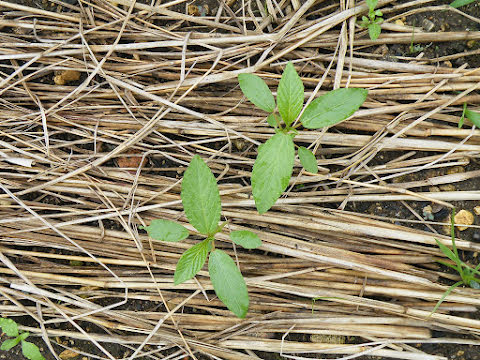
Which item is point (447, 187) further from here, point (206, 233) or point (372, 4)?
point (206, 233)

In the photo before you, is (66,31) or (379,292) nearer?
(379,292)

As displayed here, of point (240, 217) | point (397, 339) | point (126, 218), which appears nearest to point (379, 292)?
point (397, 339)

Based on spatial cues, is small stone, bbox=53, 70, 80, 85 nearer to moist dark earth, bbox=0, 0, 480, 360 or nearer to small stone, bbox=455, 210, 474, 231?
moist dark earth, bbox=0, 0, 480, 360

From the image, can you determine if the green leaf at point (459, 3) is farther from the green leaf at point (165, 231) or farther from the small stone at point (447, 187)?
the green leaf at point (165, 231)

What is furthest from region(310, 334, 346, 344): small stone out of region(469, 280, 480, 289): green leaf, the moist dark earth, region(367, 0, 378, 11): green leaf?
region(367, 0, 378, 11): green leaf

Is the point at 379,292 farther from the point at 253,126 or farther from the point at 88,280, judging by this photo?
the point at 88,280

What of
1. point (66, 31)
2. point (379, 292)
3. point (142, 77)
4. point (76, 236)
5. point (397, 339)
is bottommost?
point (397, 339)
